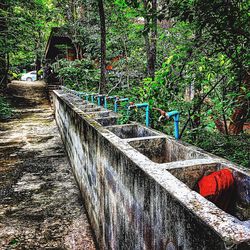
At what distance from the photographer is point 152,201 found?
1735 mm

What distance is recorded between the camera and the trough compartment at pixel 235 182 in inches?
80.4

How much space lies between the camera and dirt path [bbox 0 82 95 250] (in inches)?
152

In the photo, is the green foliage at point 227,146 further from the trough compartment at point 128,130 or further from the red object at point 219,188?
the red object at point 219,188

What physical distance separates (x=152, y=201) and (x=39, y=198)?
12.8 feet

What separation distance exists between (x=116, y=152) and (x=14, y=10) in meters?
14.5

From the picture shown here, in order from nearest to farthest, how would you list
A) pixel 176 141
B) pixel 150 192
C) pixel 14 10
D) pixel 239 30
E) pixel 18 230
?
1. pixel 150 192
2. pixel 239 30
3. pixel 176 141
4. pixel 18 230
5. pixel 14 10

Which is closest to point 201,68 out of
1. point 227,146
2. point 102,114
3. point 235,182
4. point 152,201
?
point 227,146

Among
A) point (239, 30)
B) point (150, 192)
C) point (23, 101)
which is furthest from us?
point (23, 101)

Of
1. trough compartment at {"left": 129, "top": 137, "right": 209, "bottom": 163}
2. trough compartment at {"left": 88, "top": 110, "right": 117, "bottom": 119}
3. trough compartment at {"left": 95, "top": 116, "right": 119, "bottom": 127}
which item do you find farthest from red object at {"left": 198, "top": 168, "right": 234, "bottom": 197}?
trough compartment at {"left": 88, "top": 110, "right": 117, "bottom": 119}

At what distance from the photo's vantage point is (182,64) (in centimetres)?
411

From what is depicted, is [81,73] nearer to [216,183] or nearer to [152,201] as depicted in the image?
[216,183]

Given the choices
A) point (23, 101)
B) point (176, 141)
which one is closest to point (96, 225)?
point (176, 141)

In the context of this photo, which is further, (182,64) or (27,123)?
(27,123)

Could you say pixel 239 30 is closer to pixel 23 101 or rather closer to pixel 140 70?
pixel 140 70
